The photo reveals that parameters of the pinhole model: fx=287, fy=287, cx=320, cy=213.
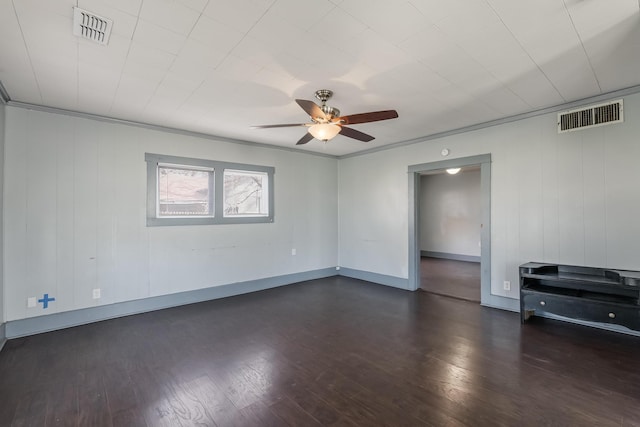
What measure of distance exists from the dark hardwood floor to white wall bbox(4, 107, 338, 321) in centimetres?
56

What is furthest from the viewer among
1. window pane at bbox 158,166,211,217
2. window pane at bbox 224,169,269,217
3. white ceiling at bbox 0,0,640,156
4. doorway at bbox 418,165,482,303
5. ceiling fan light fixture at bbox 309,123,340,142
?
doorway at bbox 418,165,482,303

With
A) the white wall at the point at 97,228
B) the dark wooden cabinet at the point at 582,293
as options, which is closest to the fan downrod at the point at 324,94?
the white wall at the point at 97,228

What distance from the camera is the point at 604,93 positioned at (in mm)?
3250

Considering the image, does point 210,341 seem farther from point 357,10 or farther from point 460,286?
point 460,286

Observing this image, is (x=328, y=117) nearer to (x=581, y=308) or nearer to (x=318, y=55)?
(x=318, y=55)

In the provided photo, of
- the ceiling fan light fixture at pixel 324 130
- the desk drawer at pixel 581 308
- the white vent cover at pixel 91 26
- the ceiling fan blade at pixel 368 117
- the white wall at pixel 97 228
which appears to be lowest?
the desk drawer at pixel 581 308

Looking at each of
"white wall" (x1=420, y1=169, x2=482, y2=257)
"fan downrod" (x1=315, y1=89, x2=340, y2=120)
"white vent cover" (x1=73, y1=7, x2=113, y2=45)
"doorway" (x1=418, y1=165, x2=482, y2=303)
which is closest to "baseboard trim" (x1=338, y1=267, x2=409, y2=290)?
"doorway" (x1=418, y1=165, x2=482, y2=303)

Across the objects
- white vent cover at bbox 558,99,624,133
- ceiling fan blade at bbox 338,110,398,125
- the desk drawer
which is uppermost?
white vent cover at bbox 558,99,624,133

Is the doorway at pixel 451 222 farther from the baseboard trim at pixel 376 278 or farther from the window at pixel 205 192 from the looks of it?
the window at pixel 205 192

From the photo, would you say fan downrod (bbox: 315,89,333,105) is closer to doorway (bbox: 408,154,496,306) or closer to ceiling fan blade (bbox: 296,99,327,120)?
ceiling fan blade (bbox: 296,99,327,120)

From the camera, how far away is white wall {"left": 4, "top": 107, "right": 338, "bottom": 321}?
3367mm

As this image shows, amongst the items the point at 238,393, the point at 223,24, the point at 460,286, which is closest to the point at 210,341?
the point at 238,393

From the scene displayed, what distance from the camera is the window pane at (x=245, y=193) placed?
16.7 feet

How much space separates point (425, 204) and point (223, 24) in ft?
28.6
